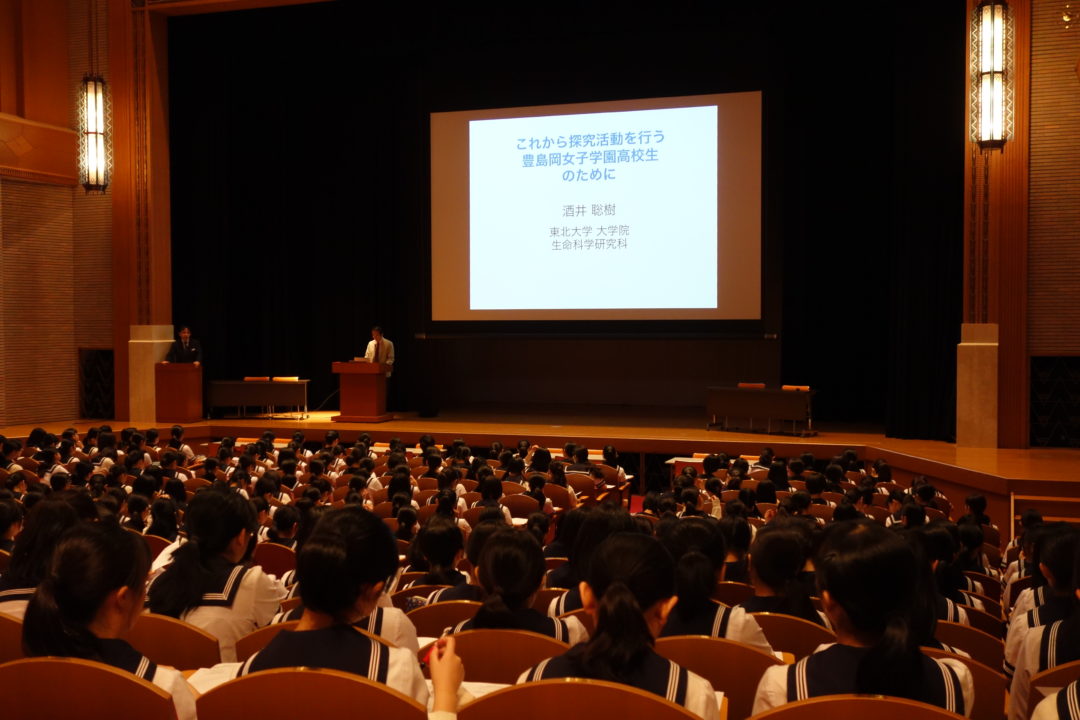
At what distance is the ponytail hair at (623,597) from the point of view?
1777 millimetres

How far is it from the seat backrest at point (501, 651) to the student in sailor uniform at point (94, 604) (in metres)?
0.67

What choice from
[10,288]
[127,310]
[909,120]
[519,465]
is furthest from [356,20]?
[519,465]

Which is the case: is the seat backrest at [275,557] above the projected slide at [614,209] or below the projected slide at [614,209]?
below

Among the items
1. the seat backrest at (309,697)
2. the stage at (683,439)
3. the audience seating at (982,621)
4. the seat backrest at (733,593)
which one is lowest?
the stage at (683,439)

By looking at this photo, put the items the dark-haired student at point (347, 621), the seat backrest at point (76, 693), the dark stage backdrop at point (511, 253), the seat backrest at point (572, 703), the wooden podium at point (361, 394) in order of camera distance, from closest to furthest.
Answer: the seat backrest at point (572, 703) → the seat backrest at point (76, 693) → the dark-haired student at point (347, 621) → the dark stage backdrop at point (511, 253) → the wooden podium at point (361, 394)

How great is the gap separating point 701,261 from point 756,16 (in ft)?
9.39

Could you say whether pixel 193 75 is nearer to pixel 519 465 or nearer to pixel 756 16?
pixel 756 16

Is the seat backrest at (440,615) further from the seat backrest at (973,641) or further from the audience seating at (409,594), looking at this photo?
the seat backrest at (973,641)

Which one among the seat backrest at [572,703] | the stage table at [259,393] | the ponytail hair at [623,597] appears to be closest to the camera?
the seat backrest at [572,703]

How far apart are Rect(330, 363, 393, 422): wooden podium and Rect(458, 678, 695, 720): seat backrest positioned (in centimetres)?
992

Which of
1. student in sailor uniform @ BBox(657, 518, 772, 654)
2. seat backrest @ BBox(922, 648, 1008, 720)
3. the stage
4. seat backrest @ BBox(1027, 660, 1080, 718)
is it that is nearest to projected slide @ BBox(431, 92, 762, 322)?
the stage

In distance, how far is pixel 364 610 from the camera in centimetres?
207

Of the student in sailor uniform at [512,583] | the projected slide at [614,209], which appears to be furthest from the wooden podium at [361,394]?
the student in sailor uniform at [512,583]

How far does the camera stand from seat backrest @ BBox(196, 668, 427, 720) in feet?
5.24
